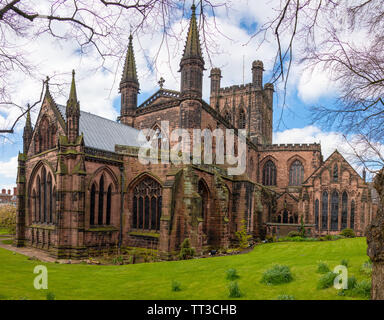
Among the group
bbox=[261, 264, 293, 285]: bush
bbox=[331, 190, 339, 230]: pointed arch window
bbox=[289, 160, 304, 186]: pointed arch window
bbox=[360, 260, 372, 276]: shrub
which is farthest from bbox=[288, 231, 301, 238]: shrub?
bbox=[261, 264, 293, 285]: bush

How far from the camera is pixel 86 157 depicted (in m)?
18.3

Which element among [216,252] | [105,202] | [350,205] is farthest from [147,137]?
[350,205]

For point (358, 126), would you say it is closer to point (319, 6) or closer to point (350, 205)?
point (319, 6)

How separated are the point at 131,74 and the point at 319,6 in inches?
1158

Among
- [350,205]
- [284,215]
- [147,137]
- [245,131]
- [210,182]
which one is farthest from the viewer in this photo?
[245,131]

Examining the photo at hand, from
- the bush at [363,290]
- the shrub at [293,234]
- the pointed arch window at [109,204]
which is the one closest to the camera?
the bush at [363,290]

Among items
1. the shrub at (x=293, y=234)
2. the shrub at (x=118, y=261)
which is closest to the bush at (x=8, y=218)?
the shrub at (x=118, y=261)

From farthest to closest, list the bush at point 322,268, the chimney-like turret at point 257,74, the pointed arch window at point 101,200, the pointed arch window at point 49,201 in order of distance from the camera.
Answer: the chimney-like turret at point 257,74 < the pointed arch window at point 49,201 < the pointed arch window at point 101,200 < the bush at point 322,268

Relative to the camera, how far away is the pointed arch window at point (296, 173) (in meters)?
41.7

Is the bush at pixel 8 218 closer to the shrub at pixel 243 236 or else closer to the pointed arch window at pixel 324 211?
the shrub at pixel 243 236

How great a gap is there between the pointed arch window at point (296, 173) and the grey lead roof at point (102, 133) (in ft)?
84.5

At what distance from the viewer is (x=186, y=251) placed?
16.6 metres

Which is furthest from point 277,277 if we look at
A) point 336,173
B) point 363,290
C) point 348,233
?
point 336,173

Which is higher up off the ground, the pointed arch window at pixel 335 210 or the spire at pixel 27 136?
the spire at pixel 27 136
